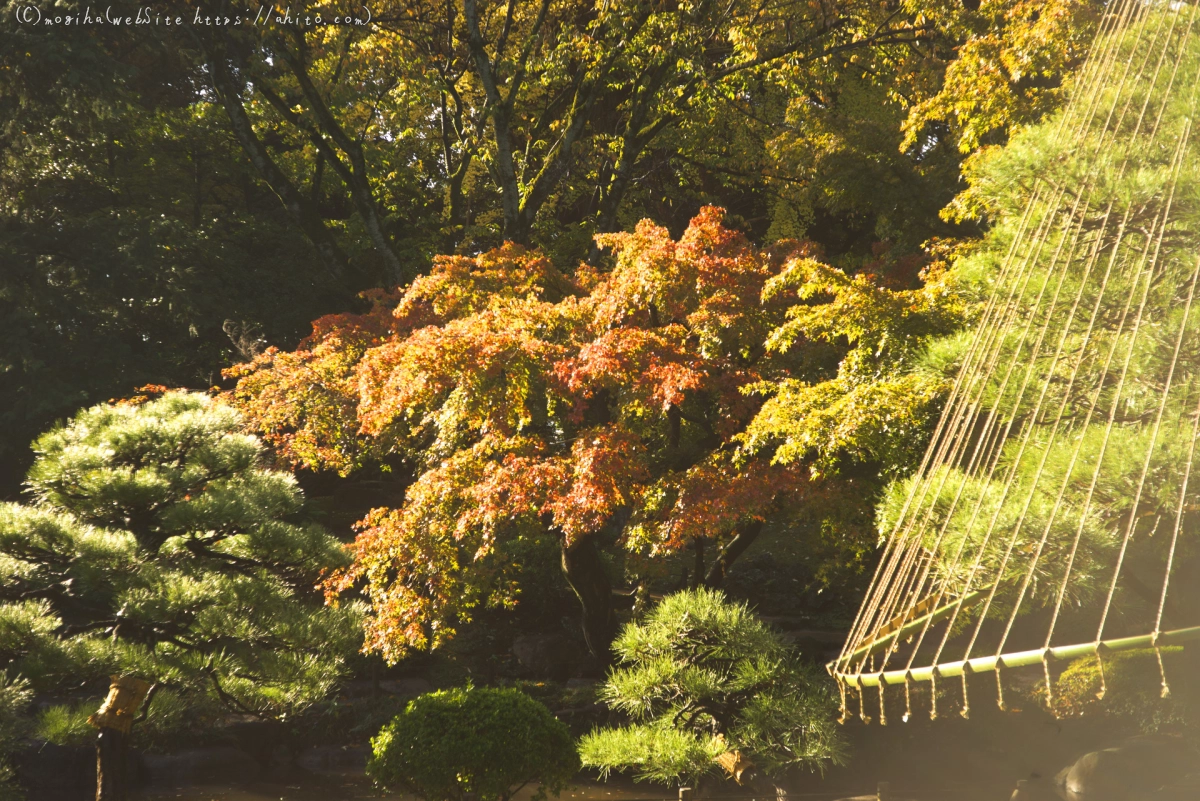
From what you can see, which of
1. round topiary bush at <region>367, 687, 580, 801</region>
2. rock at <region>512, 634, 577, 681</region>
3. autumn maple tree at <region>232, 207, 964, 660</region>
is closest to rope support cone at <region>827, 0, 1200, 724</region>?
autumn maple tree at <region>232, 207, 964, 660</region>

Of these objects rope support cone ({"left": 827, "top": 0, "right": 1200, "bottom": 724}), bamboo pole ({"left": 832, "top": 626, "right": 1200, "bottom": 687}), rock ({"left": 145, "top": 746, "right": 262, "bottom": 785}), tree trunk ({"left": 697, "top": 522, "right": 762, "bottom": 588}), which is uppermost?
rope support cone ({"left": 827, "top": 0, "right": 1200, "bottom": 724})

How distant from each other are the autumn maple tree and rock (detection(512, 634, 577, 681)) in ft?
4.40

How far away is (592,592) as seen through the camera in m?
7.74

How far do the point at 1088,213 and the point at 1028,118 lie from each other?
4523 mm

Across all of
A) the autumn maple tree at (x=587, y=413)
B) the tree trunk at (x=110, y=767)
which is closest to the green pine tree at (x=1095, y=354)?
the autumn maple tree at (x=587, y=413)

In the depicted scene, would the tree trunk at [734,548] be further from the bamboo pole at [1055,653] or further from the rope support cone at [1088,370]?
the bamboo pole at [1055,653]

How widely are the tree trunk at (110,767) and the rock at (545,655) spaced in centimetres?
456

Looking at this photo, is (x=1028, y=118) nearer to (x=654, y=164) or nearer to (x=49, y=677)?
(x=654, y=164)

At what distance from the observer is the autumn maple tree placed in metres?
5.82

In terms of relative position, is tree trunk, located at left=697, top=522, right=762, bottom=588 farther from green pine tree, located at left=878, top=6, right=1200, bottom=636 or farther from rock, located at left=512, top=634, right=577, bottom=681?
green pine tree, located at left=878, top=6, right=1200, bottom=636

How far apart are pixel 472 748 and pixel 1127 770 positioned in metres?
5.28

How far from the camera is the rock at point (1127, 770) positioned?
6.56 m

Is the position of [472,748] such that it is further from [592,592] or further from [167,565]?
[592,592]

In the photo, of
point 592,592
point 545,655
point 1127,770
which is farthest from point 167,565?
point 1127,770
